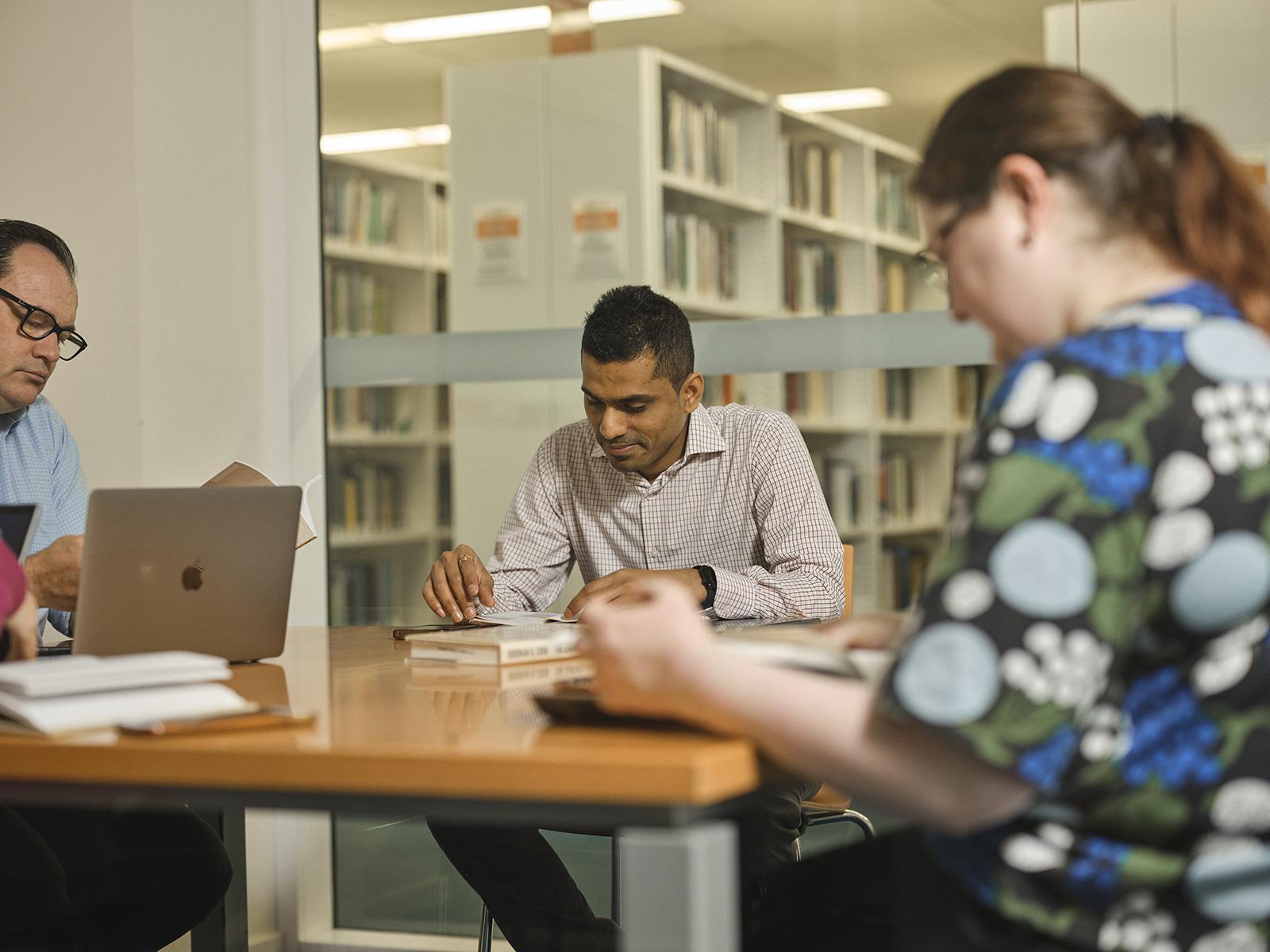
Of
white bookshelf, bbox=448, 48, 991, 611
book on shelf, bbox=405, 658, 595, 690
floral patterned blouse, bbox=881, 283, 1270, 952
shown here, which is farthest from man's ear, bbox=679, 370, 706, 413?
floral patterned blouse, bbox=881, 283, 1270, 952

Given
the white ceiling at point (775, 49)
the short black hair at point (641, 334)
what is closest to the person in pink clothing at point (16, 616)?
the short black hair at point (641, 334)

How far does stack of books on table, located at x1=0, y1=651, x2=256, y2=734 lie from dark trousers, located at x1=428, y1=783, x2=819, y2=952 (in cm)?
85

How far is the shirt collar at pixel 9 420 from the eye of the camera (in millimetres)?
2408

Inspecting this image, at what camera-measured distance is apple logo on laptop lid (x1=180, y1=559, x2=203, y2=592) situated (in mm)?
1654

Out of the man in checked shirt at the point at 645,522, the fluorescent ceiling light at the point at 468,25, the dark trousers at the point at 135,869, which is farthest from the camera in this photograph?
the fluorescent ceiling light at the point at 468,25

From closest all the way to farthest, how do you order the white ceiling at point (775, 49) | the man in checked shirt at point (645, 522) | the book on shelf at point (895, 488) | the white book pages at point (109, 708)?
the white book pages at point (109, 708), the man in checked shirt at point (645, 522), the white ceiling at point (775, 49), the book on shelf at point (895, 488)

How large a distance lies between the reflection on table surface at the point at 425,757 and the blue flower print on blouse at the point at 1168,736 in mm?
280

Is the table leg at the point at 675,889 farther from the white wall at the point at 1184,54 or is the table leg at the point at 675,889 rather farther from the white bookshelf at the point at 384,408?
the white bookshelf at the point at 384,408

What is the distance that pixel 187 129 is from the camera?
3.19 m

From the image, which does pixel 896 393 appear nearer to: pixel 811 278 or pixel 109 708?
pixel 811 278

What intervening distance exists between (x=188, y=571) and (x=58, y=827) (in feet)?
1.94

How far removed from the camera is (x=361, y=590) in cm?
348

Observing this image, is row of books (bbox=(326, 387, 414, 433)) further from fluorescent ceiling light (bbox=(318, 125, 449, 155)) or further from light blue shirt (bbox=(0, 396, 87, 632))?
light blue shirt (bbox=(0, 396, 87, 632))

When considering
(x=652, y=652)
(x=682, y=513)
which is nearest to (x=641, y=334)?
(x=682, y=513)
